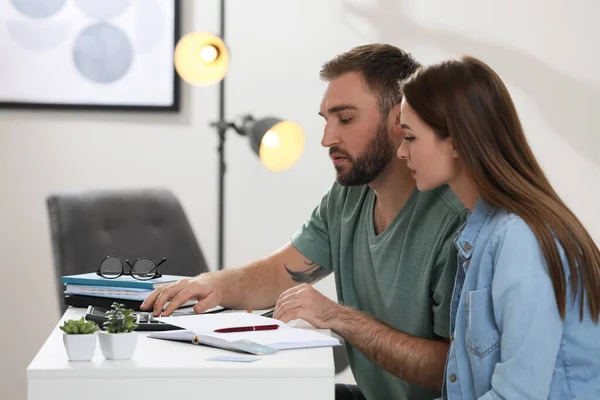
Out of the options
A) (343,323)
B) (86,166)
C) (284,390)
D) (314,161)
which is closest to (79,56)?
(86,166)

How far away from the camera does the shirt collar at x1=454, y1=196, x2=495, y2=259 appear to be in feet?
4.62

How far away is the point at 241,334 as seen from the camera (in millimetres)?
1470

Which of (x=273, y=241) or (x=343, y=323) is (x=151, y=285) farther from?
(x=273, y=241)

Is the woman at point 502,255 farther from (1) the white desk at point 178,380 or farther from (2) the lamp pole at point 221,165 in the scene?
(2) the lamp pole at point 221,165

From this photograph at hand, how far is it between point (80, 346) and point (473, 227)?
650mm

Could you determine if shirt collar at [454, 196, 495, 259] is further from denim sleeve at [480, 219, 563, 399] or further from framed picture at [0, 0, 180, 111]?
framed picture at [0, 0, 180, 111]

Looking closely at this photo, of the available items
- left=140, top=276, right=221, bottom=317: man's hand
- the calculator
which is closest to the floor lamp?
left=140, top=276, right=221, bottom=317: man's hand

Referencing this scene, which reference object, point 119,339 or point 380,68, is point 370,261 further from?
point 119,339

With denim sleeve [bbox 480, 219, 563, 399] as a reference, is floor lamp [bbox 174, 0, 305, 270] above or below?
above

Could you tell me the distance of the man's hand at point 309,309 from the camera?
5.18 feet

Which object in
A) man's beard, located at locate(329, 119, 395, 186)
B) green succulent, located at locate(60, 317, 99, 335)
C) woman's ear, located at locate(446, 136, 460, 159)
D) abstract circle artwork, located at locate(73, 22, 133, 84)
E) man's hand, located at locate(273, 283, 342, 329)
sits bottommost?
man's hand, located at locate(273, 283, 342, 329)

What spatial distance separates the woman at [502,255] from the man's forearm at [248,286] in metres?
0.58

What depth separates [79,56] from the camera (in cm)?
326

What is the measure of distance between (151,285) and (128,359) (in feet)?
1.54
